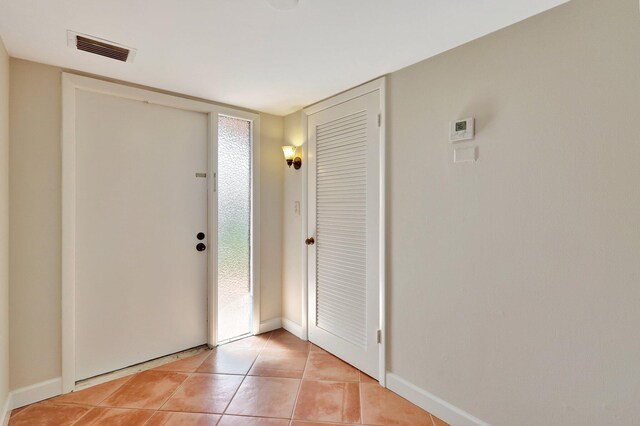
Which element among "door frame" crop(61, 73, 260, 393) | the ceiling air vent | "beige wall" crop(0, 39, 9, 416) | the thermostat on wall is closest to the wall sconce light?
"door frame" crop(61, 73, 260, 393)

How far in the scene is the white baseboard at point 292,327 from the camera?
9.79 ft

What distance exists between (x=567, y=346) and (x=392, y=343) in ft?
3.34

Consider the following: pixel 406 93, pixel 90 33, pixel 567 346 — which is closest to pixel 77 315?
pixel 90 33

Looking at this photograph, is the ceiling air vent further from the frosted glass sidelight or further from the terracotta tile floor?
the terracotta tile floor

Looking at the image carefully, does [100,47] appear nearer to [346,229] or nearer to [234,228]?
[234,228]

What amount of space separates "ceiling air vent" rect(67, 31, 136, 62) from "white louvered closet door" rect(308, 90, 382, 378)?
146 cm

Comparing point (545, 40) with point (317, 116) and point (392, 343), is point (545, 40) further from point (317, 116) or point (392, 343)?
point (392, 343)

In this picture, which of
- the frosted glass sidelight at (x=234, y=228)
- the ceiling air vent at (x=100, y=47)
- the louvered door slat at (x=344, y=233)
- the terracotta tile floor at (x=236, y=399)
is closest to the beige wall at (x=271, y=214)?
the frosted glass sidelight at (x=234, y=228)

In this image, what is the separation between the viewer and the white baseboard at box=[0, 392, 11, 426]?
1.68 m

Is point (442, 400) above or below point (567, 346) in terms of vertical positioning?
below

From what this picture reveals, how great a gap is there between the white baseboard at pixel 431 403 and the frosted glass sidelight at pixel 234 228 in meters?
1.51

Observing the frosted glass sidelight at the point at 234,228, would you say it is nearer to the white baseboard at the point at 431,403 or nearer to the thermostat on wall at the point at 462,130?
the white baseboard at the point at 431,403

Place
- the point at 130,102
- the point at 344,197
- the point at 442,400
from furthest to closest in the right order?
the point at 344,197
the point at 130,102
the point at 442,400

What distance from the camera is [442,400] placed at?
182 cm
